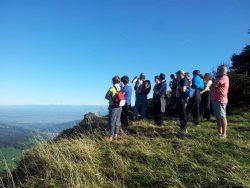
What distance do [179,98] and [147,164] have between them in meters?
4.30

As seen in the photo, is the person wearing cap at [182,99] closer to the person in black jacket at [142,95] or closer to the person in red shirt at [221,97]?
the person in red shirt at [221,97]

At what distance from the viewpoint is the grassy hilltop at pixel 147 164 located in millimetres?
6476

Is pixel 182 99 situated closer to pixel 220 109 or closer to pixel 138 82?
pixel 220 109

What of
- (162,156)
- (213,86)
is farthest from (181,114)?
(162,156)

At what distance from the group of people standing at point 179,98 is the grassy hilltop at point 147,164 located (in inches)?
35.3

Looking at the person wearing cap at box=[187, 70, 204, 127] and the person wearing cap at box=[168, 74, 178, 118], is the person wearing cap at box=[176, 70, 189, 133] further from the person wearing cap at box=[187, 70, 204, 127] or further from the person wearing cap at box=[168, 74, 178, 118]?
the person wearing cap at box=[168, 74, 178, 118]

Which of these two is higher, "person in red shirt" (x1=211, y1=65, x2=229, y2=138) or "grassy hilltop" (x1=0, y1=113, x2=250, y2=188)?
"person in red shirt" (x1=211, y1=65, x2=229, y2=138)

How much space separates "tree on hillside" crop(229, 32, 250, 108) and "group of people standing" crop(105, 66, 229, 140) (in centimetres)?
254

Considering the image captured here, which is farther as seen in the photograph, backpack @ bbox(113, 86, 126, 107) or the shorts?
backpack @ bbox(113, 86, 126, 107)

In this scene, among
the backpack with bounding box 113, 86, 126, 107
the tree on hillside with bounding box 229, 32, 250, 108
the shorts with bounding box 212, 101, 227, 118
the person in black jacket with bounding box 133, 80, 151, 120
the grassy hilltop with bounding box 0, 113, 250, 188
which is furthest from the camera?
the tree on hillside with bounding box 229, 32, 250, 108

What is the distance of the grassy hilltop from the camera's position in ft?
21.2

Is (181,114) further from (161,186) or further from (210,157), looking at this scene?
(161,186)

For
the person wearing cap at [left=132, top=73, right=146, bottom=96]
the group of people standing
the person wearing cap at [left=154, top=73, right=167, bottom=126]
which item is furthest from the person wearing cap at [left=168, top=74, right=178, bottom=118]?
the person wearing cap at [left=154, top=73, right=167, bottom=126]

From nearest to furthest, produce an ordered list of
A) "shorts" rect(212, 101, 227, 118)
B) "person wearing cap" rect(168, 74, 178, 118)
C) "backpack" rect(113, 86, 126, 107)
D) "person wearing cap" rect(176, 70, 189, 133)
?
"shorts" rect(212, 101, 227, 118), "backpack" rect(113, 86, 126, 107), "person wearing cap" rect(176, 70, 189, 133), "person wearing cap" rect(168, 74, 178, 118)
